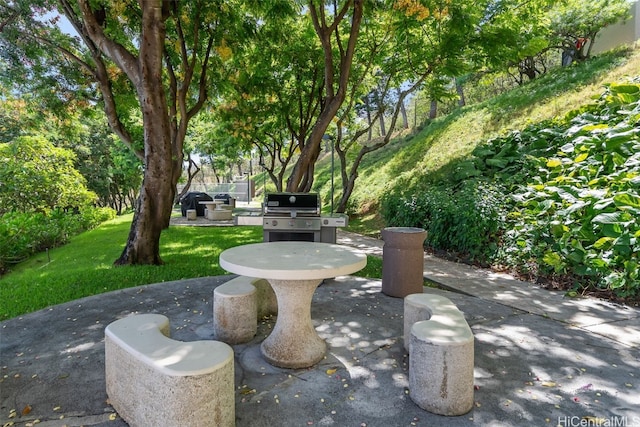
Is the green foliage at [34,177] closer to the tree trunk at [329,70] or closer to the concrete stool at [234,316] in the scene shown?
the tree trunk at [329,70]

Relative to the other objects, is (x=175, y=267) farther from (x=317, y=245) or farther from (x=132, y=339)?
(x=132, y=339)

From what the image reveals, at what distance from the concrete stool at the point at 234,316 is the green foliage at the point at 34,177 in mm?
9601

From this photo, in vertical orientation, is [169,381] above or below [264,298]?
above

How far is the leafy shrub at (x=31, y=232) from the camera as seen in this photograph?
22.3ft

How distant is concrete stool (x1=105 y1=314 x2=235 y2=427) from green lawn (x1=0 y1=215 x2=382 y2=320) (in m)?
2.59

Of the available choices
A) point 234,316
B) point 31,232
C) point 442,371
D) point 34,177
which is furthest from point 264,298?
point 34,177

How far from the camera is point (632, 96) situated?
222 inches

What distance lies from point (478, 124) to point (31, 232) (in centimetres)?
1281

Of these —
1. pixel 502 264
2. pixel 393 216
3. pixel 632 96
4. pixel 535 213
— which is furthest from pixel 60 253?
pixel 632 96

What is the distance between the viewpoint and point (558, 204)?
4.82 meters

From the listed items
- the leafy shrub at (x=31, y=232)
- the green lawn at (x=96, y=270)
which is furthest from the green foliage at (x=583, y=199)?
the leafy shrub at (x=31, y=232)

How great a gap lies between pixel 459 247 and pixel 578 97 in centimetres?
639

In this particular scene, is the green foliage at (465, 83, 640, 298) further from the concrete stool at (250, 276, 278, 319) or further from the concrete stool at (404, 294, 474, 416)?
the concrete stool at (250, 276, 278, 319)

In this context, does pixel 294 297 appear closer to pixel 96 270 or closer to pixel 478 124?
pixel 96 270
